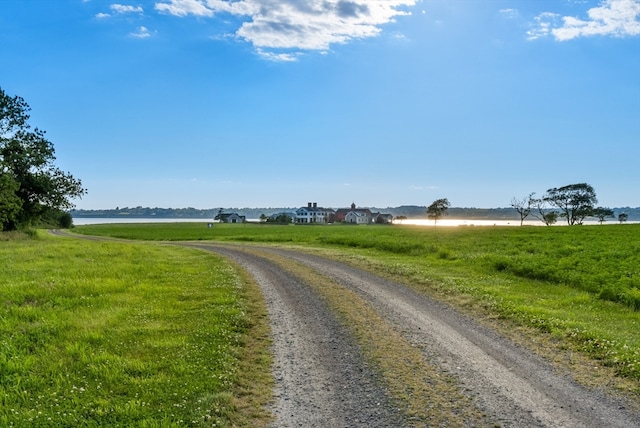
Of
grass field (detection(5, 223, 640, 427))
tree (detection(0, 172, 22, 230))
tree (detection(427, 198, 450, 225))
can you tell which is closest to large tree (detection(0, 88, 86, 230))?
tree (detection(0, 172, 22, 230))

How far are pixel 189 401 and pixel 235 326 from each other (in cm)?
455

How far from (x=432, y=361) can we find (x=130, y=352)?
6826 mm

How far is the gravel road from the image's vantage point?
6641mm

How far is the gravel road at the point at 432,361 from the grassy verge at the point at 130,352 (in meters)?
0.65

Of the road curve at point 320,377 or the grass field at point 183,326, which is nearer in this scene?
the road curve at point 320,377

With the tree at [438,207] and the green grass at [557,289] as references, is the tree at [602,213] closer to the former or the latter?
the tree at [438,207]

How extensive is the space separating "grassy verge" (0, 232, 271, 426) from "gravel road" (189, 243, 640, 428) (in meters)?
0.65

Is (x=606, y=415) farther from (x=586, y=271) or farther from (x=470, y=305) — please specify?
(x=586, y=271)

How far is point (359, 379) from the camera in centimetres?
807

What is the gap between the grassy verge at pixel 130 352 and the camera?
6.76 metres

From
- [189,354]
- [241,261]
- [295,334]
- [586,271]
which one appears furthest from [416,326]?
[241,261]

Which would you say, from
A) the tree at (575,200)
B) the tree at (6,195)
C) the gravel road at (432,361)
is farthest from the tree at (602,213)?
the tree at (6,195)

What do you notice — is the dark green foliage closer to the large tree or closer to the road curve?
the large tree

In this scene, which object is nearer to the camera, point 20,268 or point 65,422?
point 65,422
